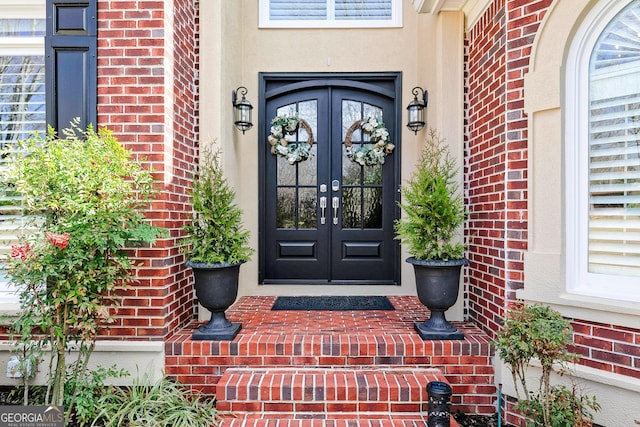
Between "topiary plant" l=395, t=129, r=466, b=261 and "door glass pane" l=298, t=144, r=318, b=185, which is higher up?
"door glass pane" l=298, t=144, r=318, b=185

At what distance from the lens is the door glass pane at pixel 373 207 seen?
167 inches

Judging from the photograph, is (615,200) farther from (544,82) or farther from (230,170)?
(230,170)

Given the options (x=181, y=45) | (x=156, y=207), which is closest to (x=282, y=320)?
(x=156, y=207)

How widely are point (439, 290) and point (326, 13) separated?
10.8 feet

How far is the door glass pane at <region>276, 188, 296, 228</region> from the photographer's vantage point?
14.0ft

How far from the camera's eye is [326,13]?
4.21m


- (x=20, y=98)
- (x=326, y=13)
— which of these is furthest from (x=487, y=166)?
(x=20, y=98)

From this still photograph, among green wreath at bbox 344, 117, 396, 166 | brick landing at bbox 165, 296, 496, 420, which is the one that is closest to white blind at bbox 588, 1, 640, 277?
brick landing at bbox 165, 296, 496, 420

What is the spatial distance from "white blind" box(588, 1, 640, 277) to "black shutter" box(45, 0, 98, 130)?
11.8 feet

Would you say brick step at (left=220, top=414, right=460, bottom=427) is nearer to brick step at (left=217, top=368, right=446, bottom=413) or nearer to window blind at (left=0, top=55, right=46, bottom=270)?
brick step at (left=217, top=368, right=446, bottom=413)

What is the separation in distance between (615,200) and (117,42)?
3.70 m

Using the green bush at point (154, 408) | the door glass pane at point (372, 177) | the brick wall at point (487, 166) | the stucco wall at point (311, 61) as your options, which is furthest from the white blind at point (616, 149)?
the green bush at point (154, 408)

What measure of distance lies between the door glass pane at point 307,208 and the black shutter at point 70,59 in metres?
2.17

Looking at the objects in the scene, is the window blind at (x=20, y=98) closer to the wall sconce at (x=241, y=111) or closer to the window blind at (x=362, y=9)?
the wall sconce at (x=241, y=111)
